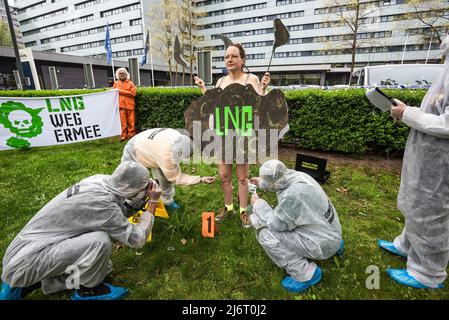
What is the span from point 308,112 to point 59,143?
20.9ft

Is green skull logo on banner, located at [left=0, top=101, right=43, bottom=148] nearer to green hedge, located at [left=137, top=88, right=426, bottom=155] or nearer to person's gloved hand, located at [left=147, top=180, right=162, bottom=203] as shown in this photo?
person's gloved hand, located at [left=147, top=180, right=162, bottom=203]

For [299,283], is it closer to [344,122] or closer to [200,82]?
[200,82]

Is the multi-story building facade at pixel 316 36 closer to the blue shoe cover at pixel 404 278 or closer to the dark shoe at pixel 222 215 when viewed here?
the dark shoe at pixel 222 215

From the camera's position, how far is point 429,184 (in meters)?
1.94

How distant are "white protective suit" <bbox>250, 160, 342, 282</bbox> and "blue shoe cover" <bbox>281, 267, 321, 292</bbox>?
0.04 m

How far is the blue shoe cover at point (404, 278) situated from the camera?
Answer: 84.0 inches

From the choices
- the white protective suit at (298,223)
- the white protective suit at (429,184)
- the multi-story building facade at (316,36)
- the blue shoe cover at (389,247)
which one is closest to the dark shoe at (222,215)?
the white protective suit at (298,223)

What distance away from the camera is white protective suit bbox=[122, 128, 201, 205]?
2.66 metres

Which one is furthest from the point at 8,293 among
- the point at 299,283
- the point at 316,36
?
the point at 316,36

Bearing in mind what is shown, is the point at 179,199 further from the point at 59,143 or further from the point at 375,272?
the point at 59,143

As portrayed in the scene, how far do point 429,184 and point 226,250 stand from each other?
1996 millimetres

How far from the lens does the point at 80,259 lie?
6.20ft

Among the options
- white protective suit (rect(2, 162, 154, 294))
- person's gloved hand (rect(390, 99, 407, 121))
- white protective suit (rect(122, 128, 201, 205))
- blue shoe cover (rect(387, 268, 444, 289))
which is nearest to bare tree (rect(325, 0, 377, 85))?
person's gloved hand (rect(390, 99, 407, 121))

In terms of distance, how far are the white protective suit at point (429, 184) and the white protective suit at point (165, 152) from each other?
2.02 meters
